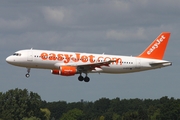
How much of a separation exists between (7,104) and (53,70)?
3535 inches

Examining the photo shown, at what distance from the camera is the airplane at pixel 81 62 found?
108 meters

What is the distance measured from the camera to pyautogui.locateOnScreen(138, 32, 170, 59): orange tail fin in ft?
392

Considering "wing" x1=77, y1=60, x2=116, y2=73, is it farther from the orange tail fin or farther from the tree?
the tree

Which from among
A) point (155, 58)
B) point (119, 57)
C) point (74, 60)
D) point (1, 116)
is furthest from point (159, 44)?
point (1, 116)

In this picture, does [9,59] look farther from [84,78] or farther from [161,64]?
[161,64]

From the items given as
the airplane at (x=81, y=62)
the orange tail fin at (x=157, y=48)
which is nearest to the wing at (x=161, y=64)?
the airplane at (x=81, y=62)

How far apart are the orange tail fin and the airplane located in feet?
0.61

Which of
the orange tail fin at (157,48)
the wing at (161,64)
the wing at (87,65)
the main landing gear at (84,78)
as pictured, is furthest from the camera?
the orange tail fin at (157,48)

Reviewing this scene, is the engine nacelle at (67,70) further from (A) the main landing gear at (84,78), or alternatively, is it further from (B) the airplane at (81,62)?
(A) the main landing gear at (84,78)

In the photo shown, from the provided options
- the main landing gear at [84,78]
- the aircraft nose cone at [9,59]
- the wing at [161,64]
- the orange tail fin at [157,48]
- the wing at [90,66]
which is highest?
the orange tail fin at [157,48]

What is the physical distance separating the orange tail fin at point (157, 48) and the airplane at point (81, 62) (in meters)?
0.19

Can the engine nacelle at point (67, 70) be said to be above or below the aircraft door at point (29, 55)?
below

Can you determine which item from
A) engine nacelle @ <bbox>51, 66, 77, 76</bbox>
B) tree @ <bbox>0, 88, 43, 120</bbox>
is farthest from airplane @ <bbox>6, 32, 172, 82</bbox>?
tree @ <bbox>0, 88, 43, 120</bbox>

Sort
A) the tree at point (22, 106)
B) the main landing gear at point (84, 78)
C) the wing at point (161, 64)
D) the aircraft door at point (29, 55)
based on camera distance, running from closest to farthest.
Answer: the aircraft door at point (29, 55)
the main landing gear at point (84, 78)
the wing at point (161, 64)
the tree at point (22, 106)
